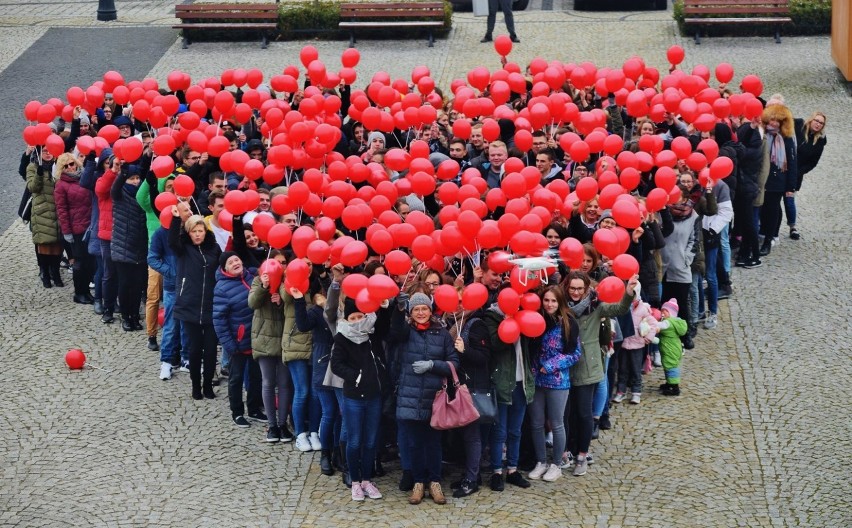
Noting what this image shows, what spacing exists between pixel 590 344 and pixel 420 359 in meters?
1.44

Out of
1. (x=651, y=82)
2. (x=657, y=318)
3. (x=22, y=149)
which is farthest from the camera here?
(x=22, y=149)

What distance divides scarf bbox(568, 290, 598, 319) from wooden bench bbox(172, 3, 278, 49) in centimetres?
1517

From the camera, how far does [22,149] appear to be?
67.3 feet

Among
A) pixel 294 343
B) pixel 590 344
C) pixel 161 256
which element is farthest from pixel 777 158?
pixel 161 256

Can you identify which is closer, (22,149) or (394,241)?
(394,241)

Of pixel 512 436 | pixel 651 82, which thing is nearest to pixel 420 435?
pixel 512 436

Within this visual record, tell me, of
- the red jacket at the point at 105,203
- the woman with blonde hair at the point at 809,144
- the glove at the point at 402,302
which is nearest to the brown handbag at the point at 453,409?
the glove at the point at 402,302

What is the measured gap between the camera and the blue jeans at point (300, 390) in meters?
11.5

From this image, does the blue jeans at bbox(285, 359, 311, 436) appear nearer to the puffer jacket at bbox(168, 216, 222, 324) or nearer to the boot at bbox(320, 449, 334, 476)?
the boot at bbox(320, 449, 334, 476)

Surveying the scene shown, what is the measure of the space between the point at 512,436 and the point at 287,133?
4.35m

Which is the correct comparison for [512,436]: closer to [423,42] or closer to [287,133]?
[287,133]

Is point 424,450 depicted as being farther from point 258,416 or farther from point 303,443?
point 258,416

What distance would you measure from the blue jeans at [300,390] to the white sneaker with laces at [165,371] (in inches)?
70.7

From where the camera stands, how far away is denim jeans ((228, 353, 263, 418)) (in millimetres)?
12031
